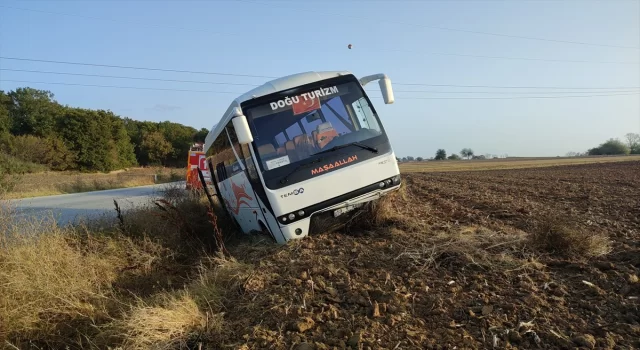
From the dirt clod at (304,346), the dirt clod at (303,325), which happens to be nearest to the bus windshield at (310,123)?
the dirt clod at (303,325)

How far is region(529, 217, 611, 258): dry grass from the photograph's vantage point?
455 cm

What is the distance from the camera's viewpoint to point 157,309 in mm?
3994

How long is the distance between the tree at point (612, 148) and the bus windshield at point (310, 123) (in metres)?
101

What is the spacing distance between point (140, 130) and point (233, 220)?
66.7 metres

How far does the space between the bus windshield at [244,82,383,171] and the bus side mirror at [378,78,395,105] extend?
1.22 ft

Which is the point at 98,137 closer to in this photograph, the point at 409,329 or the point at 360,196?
the point at 360,196

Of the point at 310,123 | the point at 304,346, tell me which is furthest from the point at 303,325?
the point at 310,123

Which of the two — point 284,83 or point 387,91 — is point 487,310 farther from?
point 284,83

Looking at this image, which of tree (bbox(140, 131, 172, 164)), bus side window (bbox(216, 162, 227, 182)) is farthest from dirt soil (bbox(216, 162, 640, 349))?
tree (bbox(140, 131, 172, 164))

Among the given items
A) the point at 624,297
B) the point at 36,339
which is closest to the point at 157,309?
the point at 36,339

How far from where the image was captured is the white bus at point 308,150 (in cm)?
663

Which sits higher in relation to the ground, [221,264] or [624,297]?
[221,264]

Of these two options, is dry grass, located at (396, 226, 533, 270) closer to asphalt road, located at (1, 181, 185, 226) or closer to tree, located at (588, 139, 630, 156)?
asphalt road, located at (1, 181, 185, 226)

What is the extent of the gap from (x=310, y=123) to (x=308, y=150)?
493 mm
